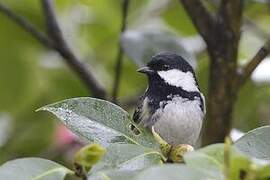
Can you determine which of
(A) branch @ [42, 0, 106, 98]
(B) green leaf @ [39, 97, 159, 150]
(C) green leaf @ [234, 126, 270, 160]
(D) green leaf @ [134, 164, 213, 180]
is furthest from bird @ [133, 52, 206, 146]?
(D) green leaf @ [134, 164, 213, 180]

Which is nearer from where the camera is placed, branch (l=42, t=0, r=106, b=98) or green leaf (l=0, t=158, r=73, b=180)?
green leaf (l=0, t=158, r=73, b=180)

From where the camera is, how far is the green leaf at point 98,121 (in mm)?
1167

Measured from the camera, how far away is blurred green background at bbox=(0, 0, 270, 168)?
2.42 meters

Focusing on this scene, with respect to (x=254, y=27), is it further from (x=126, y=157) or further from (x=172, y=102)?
(x=126, y=157)

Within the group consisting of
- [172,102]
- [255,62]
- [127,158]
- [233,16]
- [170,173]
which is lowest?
[172,102]

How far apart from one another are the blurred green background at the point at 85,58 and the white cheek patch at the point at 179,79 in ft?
0.21

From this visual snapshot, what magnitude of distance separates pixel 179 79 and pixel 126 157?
4.19 feet

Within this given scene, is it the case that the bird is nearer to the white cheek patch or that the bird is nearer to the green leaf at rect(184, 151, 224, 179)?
the white cheek patch

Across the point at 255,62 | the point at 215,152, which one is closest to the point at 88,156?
the point at 215,152

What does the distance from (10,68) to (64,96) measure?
214 millimetres

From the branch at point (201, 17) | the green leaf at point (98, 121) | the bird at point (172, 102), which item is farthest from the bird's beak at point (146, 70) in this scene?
the green leaf at point (98, 121)

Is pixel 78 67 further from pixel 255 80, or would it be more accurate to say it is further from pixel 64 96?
pixel 255 80

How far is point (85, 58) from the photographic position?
283cm

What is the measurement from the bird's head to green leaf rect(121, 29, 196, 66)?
3cm
